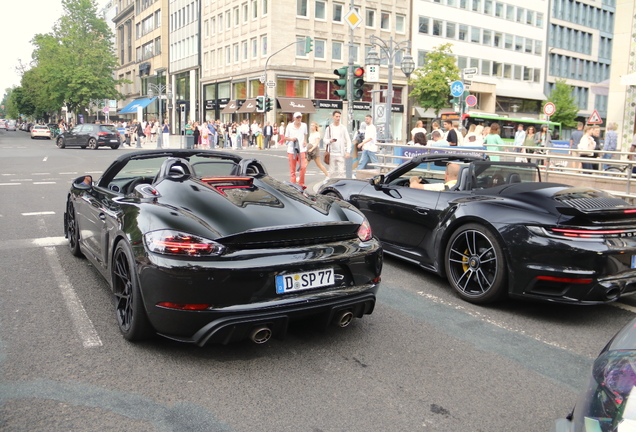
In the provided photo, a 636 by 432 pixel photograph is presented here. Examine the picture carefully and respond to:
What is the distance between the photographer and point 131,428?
2.87m

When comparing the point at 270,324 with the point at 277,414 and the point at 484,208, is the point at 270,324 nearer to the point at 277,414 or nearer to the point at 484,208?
the point at 277,414

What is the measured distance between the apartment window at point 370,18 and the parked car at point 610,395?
181 ft

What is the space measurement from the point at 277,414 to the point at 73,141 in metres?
36.8

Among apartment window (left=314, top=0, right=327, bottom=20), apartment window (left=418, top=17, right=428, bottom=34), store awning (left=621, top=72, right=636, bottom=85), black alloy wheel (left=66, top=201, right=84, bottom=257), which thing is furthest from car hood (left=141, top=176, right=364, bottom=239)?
apartment window (left=418, top=17, right=428, bottom=34)

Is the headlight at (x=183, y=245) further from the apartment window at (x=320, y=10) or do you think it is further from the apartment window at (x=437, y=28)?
the apartment window at (x=437, y=28)

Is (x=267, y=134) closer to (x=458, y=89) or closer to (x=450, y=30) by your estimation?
(x=458, y=89)

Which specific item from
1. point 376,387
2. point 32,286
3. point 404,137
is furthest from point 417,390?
point 404,137

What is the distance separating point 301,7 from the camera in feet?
163

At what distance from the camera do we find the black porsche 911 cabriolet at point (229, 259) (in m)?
3.51

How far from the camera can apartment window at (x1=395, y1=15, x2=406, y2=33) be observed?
56.0 metres

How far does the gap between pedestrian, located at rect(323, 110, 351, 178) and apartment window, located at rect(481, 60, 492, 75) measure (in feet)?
→ 164

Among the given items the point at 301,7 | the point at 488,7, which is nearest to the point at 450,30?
the point at 488,7

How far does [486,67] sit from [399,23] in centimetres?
1140

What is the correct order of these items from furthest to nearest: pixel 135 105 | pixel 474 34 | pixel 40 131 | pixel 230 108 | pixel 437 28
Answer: pixel 135 105 < pixel 474 34 < pixel 437 28 < pixel 40 131 < pixel 230 108
